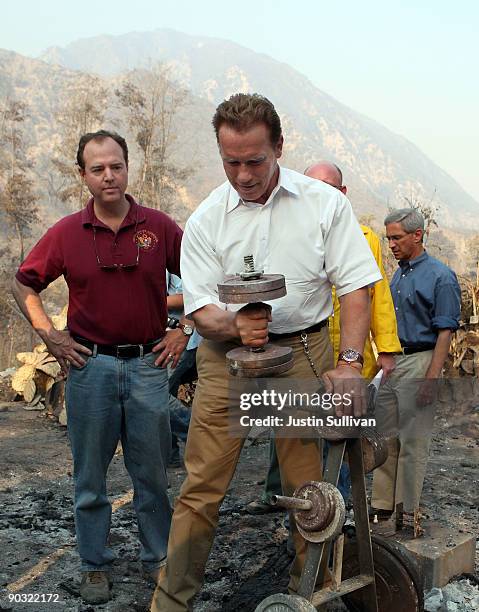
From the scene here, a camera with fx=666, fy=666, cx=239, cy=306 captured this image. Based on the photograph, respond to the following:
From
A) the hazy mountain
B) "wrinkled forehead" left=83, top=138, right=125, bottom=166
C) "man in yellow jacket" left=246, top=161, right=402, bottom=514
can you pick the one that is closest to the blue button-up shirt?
"man in yellow jacket" left=246, top=161, right=402, bottom=514

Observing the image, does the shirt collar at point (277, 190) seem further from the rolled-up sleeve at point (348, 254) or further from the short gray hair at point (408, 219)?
the short gray hair at point (408, 219)

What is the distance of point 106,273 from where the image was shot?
130 inches

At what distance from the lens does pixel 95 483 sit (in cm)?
341

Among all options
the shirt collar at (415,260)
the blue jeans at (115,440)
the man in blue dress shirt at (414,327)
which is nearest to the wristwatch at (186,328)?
the blue jeans at (115,440)

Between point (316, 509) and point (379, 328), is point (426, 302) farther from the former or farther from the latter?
point (316, 509)

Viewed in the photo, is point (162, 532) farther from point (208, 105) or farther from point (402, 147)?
point (402, 147)

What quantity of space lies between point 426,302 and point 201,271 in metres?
2.19

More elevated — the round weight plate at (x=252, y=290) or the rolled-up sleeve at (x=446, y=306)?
the round weight plate at (x=252, y=290)

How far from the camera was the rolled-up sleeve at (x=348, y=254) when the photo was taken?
2676 mm

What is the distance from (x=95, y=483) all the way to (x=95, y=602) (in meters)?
0.61

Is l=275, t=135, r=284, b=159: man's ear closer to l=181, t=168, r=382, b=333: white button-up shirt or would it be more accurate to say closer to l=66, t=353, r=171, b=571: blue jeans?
l=181, t=168, r=382, b=333: white button-up shirt

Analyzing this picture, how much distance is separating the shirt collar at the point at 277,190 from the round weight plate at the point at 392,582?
1.56m

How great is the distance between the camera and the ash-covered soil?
11.5 ft

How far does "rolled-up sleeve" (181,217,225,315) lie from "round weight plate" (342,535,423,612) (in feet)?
4.20
